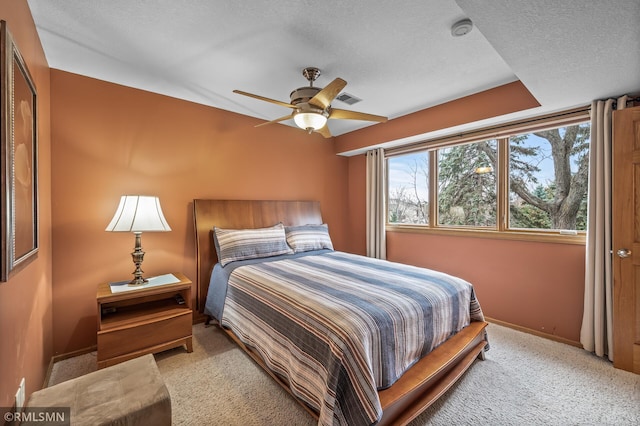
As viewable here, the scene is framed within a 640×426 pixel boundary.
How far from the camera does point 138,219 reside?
2.30m

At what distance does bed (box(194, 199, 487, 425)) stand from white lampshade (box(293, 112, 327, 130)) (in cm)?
130

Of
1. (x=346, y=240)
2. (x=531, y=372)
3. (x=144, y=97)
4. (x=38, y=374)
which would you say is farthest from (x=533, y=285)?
(x=144, y=97)

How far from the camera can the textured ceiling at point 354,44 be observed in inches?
60.4

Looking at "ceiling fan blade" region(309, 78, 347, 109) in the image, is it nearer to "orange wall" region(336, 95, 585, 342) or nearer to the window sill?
"orange wall" region(336, 95, 585, 342)

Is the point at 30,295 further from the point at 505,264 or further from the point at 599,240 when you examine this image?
the point at 599,240

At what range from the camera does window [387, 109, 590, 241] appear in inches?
108

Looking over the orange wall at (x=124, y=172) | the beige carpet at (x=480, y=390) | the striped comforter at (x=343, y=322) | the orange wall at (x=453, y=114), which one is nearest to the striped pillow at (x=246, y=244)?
the striped comforter at (x=343, y=322)

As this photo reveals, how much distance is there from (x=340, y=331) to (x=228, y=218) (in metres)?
2.27

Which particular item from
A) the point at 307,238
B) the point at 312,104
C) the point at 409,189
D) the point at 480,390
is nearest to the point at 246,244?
the point at 307,238

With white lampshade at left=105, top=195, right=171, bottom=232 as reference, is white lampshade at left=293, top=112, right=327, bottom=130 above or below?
above

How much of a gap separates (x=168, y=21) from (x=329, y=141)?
2969 millimetres

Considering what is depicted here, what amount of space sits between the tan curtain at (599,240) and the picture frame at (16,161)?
3861 mm

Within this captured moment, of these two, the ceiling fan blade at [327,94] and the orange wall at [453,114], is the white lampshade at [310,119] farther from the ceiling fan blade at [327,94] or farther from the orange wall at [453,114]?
the orange wall at [453,114]

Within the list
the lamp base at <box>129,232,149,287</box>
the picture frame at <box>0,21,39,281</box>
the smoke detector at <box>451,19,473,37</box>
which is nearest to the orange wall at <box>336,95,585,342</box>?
the smoke detector at <box>451,19,473,37</box>
